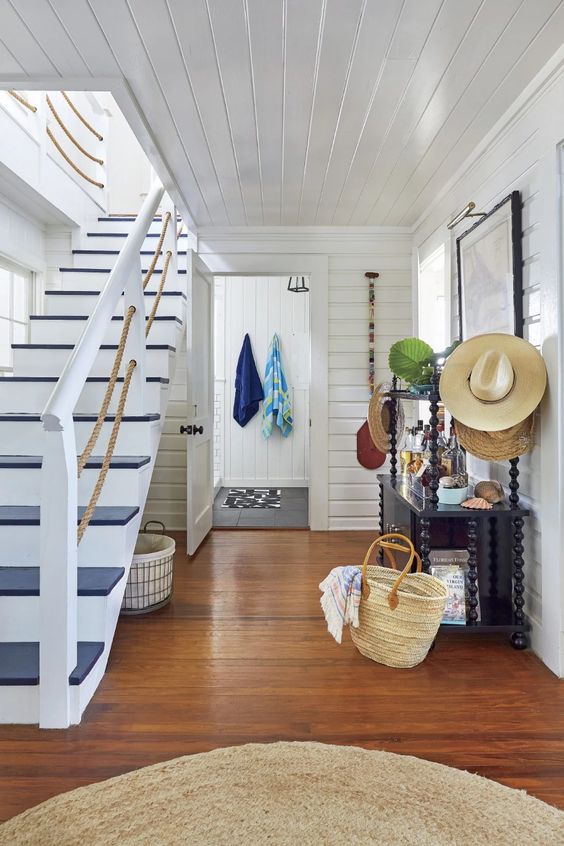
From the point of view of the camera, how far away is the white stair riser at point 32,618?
1.95 metres

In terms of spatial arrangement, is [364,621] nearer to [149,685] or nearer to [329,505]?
[149,685]

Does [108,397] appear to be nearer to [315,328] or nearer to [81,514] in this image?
[81,514]

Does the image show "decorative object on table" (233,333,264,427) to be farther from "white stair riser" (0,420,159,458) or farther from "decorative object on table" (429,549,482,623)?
"decorative object on table" (429,549,482,623)

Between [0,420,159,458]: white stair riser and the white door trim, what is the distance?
6.26 ft

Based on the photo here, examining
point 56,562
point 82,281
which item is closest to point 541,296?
point 56,562

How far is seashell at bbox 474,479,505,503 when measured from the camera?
8.06 feet

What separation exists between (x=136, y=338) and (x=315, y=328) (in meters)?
1.98

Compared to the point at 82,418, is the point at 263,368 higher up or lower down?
higher up

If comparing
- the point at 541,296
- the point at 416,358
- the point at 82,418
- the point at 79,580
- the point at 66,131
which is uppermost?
the point at 66,131

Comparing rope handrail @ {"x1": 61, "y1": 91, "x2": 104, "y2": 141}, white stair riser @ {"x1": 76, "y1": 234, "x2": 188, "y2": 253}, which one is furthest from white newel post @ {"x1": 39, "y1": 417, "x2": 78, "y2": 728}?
rope handrail @ {"x1": 61, "y1": 91, "x2": 104, "y2": 141}

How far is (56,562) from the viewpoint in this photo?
1727mm

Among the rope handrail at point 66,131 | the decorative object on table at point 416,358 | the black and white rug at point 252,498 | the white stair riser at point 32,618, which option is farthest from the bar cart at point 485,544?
the rope handrail at point 66,131

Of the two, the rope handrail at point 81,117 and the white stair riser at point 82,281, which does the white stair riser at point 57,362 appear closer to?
the white stair riser at point 82,281

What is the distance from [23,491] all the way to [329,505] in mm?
2560
